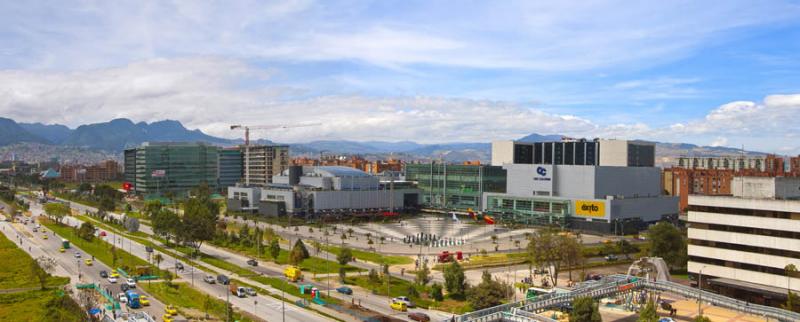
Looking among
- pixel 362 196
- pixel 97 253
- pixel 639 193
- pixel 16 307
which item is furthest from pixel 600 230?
pixel 16 307

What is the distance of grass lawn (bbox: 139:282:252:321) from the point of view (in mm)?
52250

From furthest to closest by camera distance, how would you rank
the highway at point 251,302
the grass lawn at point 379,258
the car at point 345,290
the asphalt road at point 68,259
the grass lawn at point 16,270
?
1. the grass lawn at point 379,258
2. the grass lawn at point 16,270
3. the car at point 345,290
4. the asphalt road at point 68,259
5. the highway at point 251,302

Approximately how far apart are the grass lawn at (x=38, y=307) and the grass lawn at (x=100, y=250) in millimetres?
13810

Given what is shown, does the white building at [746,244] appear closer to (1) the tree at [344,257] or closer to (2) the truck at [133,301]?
(1) the tree at [344,257]

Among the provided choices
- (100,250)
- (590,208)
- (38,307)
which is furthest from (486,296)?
(590,208)

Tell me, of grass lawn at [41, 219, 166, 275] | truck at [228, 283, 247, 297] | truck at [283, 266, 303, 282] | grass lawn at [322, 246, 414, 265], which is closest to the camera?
truck at [228, 283, 247, 297]

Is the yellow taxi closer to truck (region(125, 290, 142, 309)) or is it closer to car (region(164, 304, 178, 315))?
car (region(164, 304, 178, 315))

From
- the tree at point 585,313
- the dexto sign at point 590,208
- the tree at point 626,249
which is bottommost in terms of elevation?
the tree at point 626,249

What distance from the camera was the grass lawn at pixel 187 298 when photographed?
171ft

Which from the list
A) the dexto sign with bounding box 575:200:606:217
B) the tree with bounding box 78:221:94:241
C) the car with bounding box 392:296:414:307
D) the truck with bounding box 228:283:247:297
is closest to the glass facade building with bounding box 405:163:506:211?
the dexto sign with bounding box 575:200:606:217

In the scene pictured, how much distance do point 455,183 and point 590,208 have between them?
4162cm

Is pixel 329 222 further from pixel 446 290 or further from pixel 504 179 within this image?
pixel 446 290

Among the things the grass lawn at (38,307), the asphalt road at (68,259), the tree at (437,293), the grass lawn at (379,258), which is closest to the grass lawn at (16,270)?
the asphalt road at (68,259)

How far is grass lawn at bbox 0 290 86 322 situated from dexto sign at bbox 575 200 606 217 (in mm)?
88684
